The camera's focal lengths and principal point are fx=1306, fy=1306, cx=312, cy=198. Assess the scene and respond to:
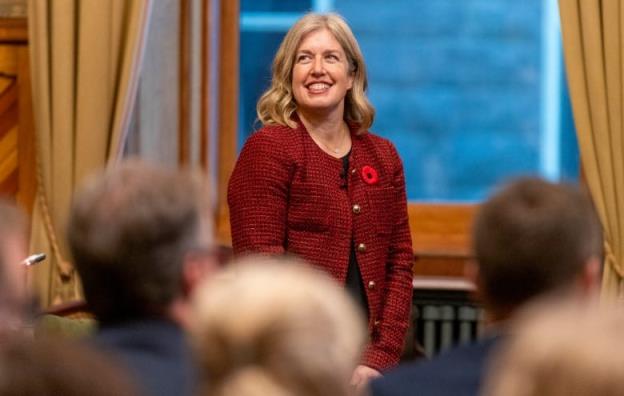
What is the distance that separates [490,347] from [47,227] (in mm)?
2957

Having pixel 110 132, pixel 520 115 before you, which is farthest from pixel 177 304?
pixel 520 115

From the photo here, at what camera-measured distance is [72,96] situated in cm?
468

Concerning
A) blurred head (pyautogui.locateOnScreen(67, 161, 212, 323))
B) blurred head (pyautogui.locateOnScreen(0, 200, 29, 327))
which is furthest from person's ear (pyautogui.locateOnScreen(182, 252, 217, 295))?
blurred head (pyautogui.locateOnScreen(0, 200, 29, 327))

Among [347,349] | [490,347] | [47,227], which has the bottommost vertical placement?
[47,227]

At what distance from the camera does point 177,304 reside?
1863mm

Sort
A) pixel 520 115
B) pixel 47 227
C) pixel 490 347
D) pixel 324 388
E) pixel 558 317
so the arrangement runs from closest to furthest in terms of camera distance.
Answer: pixel 558 317 < pixel 324 388 < pixel 490 347 < pixel 47 227 < pixel 520 115

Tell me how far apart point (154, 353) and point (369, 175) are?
1773 mm

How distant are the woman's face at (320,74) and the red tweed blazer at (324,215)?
85mm

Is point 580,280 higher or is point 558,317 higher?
point 558,317

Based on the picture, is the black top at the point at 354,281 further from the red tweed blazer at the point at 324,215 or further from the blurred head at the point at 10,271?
the blurred head at the point at 10,271

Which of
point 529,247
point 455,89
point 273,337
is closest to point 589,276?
point 529,247

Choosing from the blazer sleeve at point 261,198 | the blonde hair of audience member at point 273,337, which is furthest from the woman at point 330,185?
the blonde hair of audience member at point 273,337

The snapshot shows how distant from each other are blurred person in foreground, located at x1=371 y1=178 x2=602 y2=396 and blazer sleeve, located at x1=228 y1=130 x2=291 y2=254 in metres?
1.34

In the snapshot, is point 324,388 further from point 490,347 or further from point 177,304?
point 490,347
